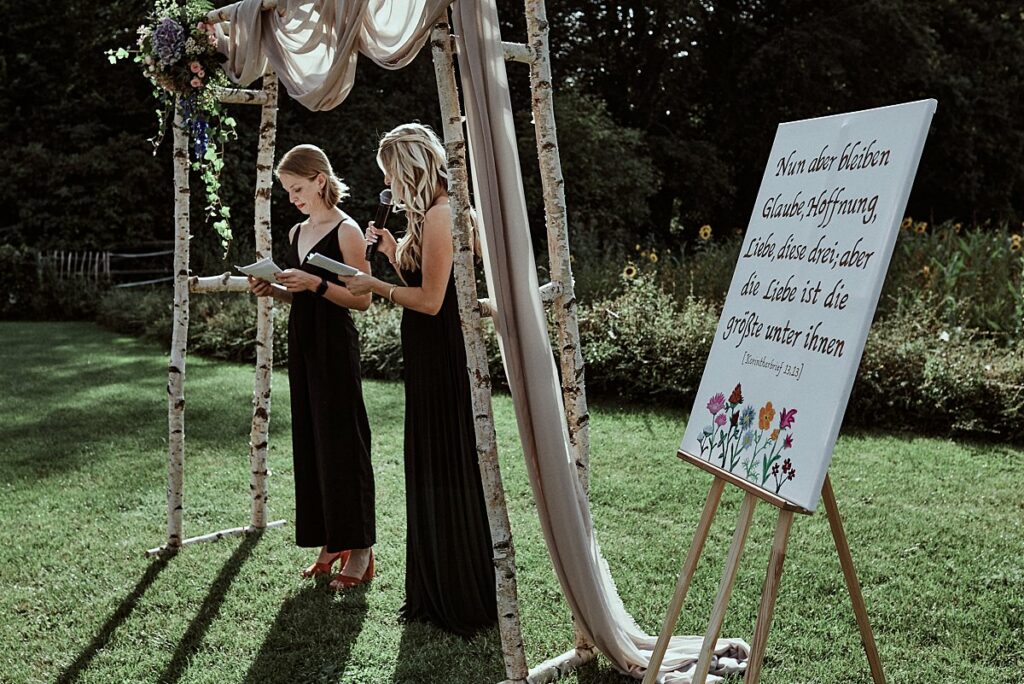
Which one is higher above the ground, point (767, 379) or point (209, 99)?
point (209, 99)

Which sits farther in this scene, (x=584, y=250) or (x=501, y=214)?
(x=584, y=250)

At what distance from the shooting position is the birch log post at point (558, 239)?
122 inches

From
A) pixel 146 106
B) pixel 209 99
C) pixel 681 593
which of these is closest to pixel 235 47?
pixel 209 99

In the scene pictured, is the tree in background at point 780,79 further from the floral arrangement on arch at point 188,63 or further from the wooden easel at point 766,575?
the wooden easel at point 766,575

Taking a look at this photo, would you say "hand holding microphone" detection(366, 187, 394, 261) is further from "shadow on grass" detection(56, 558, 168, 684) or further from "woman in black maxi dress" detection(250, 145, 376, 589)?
"shadow on grass" detection(56, 558, 168, 684)

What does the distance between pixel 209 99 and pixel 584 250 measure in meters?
8.28

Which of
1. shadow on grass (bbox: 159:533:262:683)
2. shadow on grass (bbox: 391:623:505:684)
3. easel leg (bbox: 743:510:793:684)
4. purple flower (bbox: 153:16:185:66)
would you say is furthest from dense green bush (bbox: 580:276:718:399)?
easel leg (bbox: 743:510:793:684)

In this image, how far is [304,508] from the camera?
423 cm

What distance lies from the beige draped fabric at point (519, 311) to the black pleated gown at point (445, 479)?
617 millimetres

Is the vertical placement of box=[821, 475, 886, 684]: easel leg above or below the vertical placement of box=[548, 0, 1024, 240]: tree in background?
below

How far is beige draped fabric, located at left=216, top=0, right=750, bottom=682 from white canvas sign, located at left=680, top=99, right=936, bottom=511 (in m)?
0.47

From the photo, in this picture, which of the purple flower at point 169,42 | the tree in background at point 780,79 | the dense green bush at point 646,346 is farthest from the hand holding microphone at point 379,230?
the tree in background at point 780,79

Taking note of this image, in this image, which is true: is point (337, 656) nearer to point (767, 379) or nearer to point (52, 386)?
point (767, 379)

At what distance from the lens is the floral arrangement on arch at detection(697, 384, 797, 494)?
7.99ft
